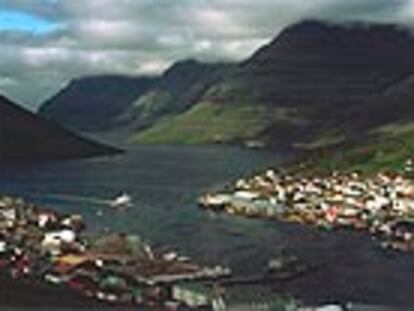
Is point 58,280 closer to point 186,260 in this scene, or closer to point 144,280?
point 144,280

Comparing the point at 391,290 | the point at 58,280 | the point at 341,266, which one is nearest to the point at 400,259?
the point at 341,266

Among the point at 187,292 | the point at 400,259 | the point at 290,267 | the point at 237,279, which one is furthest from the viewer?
the point at 400,259

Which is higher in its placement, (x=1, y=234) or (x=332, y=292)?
(x=1, y=234)

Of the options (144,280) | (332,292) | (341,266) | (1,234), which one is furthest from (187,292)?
(1,234)

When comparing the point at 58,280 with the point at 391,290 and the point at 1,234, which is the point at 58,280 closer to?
the point at 1,234

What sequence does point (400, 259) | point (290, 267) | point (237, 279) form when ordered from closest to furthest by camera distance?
point (237, 279)
point (290, 267)
point (400, 259)

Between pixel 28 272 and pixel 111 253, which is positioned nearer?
pixel 28 272
